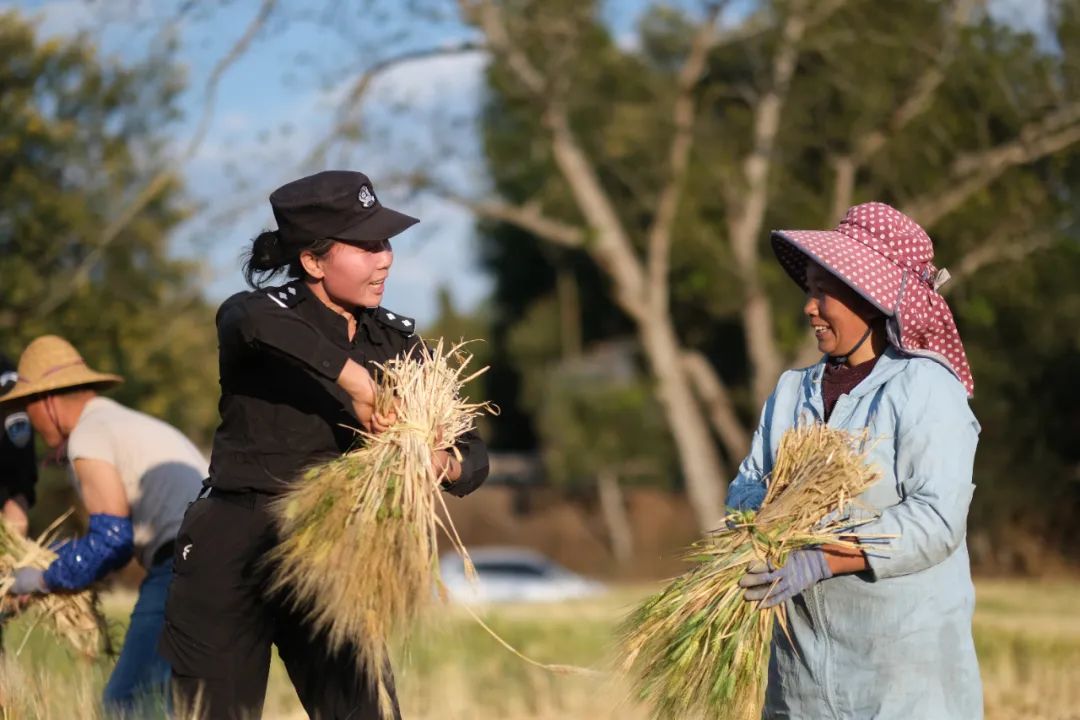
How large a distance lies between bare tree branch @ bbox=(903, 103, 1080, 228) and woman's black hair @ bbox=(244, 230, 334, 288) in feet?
47.1

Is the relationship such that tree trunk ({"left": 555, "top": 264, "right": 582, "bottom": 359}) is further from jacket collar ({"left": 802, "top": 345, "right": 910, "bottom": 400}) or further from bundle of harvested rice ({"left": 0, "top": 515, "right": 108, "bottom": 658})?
jacket collar ({"left": 802, "top": 345, "right": 910, "bottom": 400})

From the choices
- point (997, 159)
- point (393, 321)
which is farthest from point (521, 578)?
point (393, 321)

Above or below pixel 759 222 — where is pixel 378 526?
below

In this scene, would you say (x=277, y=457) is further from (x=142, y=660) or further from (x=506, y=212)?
(x=506, y=212)

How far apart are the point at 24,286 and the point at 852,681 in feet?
42.1

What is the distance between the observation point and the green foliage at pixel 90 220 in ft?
50.2

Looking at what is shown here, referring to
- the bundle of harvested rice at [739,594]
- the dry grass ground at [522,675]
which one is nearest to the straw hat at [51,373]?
the dry grass ground at [522,675]

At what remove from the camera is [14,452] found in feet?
18.9

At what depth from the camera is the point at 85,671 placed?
5.59 meters

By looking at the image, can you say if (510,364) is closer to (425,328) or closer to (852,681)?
(425,328)

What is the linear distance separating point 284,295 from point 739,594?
144 centimetres

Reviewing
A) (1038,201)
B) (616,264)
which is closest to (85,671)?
(616,264)

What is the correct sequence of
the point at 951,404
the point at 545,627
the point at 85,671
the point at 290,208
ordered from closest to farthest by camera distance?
the point at 951,404 < the point at 290,208 < the point at 85,671 < the point at 545,627

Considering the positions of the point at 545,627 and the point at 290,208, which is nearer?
the point at 290,208
